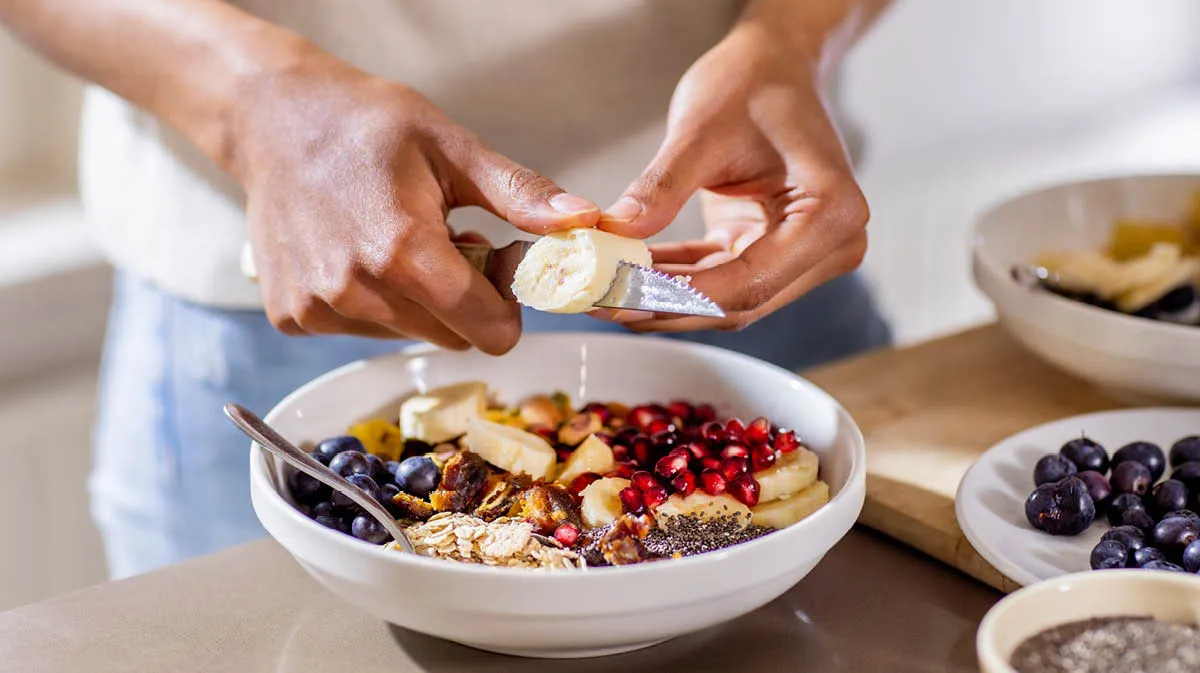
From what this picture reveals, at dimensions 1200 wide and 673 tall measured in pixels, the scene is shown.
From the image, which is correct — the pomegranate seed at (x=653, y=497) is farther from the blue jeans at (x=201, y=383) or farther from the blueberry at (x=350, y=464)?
the blue jeans at (x=201, y=383)

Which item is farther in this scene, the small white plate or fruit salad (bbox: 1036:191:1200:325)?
fruit salad (bbox: 1036:191:1200:325)

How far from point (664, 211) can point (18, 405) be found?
1544 mm

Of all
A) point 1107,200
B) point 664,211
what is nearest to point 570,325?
point 664,211

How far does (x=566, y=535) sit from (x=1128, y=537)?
41cm

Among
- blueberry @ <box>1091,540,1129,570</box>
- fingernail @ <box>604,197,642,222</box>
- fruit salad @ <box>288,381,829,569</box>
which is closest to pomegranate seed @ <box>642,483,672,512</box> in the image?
fruit salad @ <box>288,381,829,569</box>

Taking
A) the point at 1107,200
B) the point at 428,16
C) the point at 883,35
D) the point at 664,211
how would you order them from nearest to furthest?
the point at 664,211, the point at 428,16, the point at 1107,200, the point at 883,35

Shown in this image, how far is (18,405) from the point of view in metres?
2.16

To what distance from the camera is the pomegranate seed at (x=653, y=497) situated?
3.06 ft

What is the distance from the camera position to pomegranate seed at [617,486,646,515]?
3.07ft

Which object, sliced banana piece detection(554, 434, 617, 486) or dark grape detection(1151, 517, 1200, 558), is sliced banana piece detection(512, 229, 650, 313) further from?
dark grape detection(1151, 517, 1200, 558)

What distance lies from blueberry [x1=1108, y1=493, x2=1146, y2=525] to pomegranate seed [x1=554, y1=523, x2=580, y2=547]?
43cm

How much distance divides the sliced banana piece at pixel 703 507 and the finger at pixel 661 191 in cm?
22

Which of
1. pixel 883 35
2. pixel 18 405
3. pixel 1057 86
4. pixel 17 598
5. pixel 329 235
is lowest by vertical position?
pixel 17 598

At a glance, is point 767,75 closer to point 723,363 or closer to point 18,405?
point 723,363
